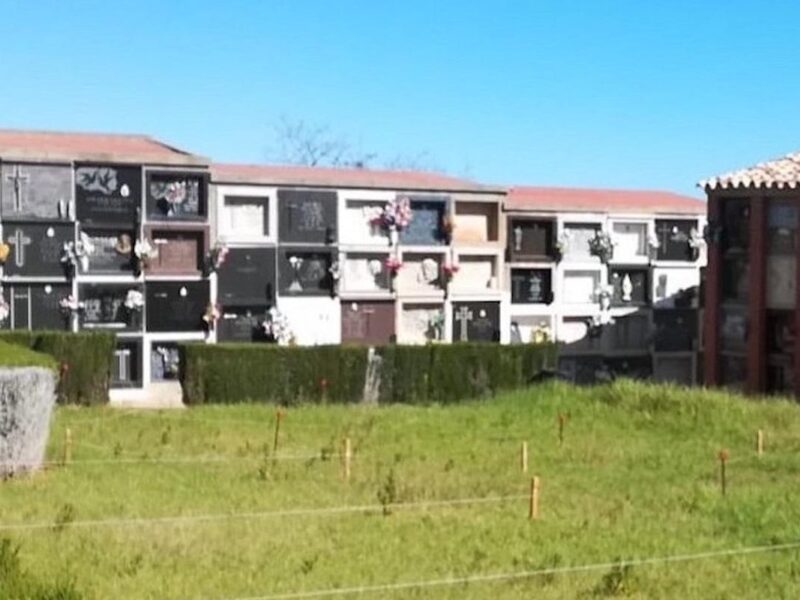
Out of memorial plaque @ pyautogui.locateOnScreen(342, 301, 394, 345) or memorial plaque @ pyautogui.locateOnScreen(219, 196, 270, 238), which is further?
memorial plaque @ pyautogui.locateOnScreen(342, 301, 394, 345)

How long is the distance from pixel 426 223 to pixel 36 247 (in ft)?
25.0

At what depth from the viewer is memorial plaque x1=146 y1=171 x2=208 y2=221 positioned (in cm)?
2350

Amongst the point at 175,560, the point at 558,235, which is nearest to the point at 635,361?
the point at 558,235

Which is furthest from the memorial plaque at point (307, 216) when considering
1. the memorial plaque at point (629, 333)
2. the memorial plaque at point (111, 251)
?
the memorial plaque at point (629, 333)

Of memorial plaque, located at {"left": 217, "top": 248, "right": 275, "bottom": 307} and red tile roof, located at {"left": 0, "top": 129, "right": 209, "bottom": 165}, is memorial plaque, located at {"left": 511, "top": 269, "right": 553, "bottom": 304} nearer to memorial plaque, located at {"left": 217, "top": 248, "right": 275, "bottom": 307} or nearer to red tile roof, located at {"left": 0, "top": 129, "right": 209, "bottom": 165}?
memorial plaque, located at {"left": 217, "top": 248, "right": 275, "bottom": 307}

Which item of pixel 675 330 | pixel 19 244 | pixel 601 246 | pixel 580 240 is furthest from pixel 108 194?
pixel 675 330

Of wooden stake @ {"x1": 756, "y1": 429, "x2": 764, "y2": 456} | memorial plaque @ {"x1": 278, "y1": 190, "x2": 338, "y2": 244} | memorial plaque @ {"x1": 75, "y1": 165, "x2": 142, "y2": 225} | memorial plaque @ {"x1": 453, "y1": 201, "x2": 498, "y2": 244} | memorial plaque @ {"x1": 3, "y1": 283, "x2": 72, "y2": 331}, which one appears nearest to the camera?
wooden stake @ {"x1": 756, "y1": 429, "x2": 764, "y2": 456}

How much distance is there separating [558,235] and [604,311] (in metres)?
1.94

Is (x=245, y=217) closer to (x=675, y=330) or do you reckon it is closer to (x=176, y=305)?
(x=176, y=305)

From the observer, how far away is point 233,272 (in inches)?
957

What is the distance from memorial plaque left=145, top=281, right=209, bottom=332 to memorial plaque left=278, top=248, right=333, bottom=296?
1.59 meters

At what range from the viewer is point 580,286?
27.5 meters

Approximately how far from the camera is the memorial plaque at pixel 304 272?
24750 millimetres

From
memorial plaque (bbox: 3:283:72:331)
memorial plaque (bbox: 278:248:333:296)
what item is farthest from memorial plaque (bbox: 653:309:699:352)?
memorial plaque (bbox: 3:283:72:331)
